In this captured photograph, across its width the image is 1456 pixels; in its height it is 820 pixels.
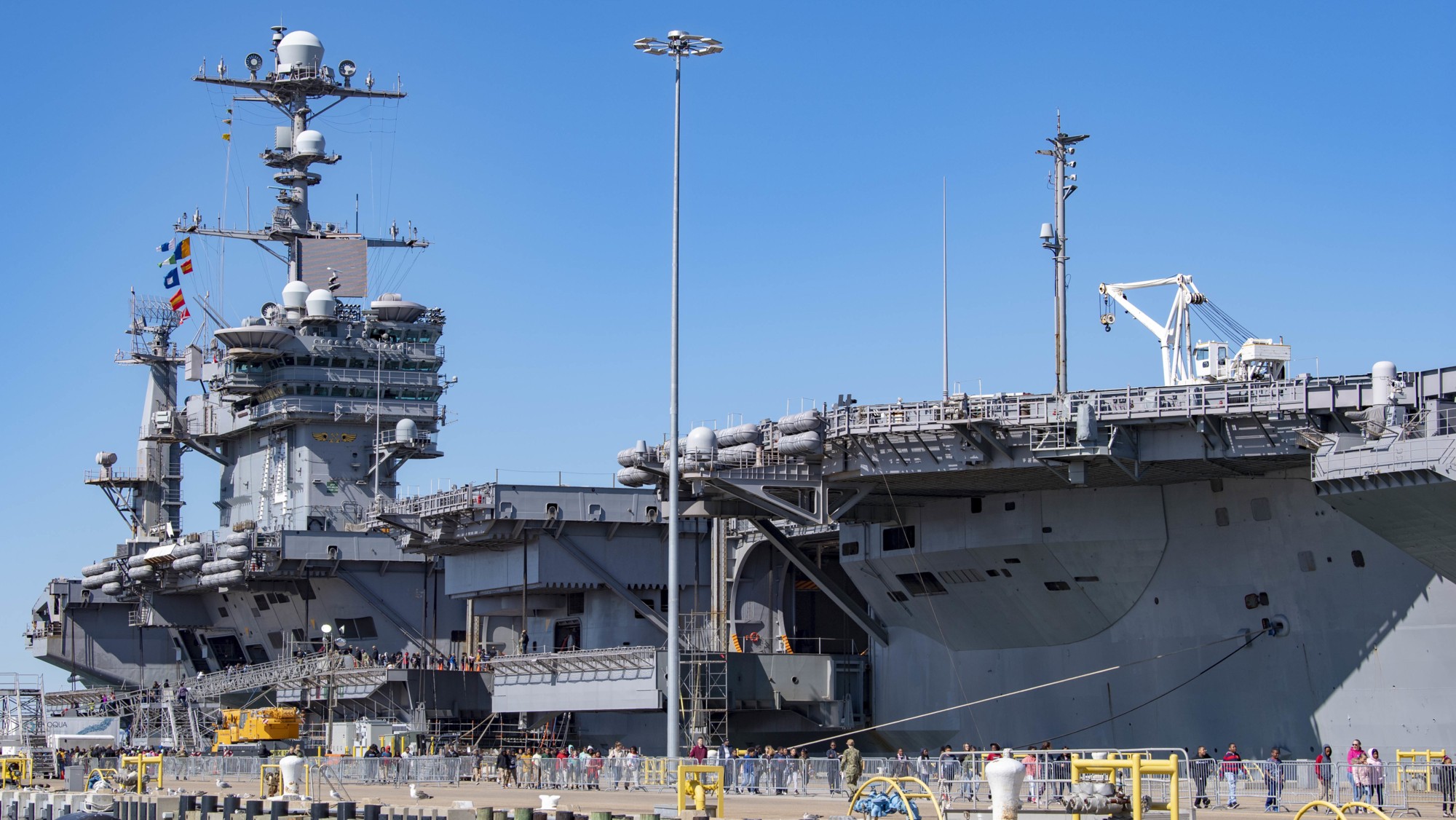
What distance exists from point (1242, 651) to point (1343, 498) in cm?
630

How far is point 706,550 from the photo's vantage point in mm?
48688

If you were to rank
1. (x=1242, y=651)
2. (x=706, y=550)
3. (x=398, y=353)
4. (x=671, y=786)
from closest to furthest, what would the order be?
(x=671, y=786) → (x=1242, y=651) → (x=706, y=550) → (x=398, y=353)

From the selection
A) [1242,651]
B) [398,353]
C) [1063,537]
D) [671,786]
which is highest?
[398,353]

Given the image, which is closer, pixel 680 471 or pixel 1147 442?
pixel 1147 442

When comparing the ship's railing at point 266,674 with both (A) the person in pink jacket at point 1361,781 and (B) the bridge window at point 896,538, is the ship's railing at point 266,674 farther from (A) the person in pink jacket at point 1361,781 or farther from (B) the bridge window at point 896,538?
(A) the person in pink jacket at point 1361,781

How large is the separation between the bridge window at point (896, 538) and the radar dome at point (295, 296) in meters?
28.0

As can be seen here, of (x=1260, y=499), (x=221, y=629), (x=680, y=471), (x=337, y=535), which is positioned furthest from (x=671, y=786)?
(x=221, y=629)

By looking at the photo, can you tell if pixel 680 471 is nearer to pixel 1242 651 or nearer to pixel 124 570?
pixel 1242 651

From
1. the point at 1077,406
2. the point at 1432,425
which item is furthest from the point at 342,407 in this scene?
the point at 1432,425

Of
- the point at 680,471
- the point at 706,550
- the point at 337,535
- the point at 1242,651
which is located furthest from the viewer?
the point at 337,535

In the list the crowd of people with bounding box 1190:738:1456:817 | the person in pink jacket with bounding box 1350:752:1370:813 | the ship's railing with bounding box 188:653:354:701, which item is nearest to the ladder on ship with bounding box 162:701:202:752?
the ship's railing with bounding box 188:653:354:701

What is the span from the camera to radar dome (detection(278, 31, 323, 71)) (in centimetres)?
6241

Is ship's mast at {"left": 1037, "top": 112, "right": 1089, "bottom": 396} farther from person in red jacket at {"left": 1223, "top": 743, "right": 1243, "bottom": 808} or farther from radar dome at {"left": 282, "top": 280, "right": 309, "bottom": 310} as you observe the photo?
radar dome at {"left": 282, "top": 280, "right": 309, "bottom": 310}

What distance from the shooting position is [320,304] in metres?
60.0
